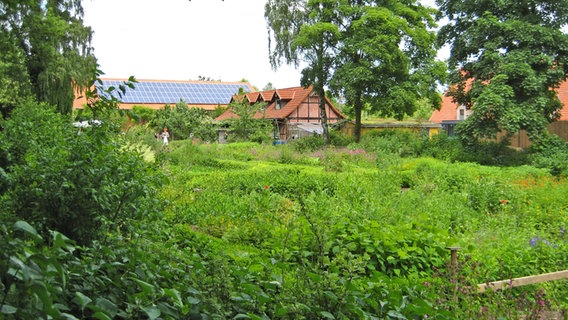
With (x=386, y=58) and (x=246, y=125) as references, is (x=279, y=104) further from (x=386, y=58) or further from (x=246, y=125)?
(x=386, y=58)

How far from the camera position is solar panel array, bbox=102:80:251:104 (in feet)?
178

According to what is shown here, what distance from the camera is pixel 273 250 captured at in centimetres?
571

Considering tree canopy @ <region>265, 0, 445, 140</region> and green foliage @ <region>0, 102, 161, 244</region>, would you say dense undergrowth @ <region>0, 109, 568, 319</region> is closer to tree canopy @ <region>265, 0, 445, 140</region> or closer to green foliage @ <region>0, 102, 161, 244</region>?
green foliage @ <region>0, 102, 161, 244</region>

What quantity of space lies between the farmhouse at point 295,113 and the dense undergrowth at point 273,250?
27.8m

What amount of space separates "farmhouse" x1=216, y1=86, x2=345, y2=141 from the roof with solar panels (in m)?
9.49

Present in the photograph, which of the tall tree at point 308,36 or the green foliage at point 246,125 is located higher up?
the tall tree at point 308,36

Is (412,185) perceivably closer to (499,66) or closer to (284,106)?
(499,66)

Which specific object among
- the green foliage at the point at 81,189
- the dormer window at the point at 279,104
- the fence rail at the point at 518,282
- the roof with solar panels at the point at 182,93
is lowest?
the fence rail at the point at 518,282

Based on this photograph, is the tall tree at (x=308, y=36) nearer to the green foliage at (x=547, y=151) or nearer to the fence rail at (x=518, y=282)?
the green foliage at (x=547, y=151)

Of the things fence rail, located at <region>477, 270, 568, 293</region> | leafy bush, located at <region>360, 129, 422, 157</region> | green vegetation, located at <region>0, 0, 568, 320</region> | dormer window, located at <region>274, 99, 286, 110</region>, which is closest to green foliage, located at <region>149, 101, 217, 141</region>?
dormer window, located at <region>274, 99, 286, 110</region>

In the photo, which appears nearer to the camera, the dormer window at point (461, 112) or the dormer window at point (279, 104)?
the dormer window at point (279, 104)

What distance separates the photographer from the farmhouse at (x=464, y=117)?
3048 centimetres

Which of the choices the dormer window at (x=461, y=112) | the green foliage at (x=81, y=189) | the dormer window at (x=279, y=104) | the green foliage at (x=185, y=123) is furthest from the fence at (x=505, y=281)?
the dormer window at (x=461, y=112)

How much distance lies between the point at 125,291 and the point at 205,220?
568cm
